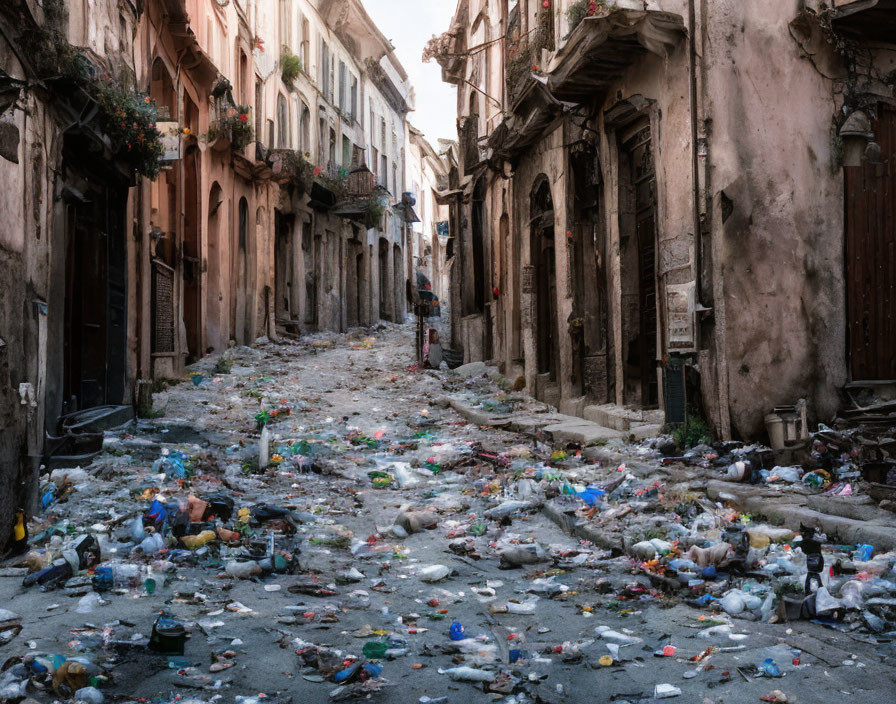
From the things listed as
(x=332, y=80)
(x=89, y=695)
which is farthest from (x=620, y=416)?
(x=332, y=80)

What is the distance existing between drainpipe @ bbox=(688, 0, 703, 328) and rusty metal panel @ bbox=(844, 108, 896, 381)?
161cm

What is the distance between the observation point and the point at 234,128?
18.1 meters

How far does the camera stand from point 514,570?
5.35 metres

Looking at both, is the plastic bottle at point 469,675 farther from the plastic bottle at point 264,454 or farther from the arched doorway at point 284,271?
the arched doorway at point 284,271

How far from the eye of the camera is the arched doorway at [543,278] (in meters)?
13.9

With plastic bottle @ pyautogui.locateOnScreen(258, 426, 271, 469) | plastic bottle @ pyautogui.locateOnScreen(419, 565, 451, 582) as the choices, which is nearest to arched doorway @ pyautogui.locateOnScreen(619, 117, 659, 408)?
plastic bottle @ pyautogui.locateOnScreen(258, 426, 271, 469)

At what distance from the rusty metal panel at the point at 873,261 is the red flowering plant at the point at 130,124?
789 centimetres

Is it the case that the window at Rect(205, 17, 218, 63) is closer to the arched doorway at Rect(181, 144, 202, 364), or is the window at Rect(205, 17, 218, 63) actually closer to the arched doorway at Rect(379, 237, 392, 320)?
the arched doorway at Rect(181, 144, 202, 364)

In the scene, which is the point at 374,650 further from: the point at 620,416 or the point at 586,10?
the point at 586,10

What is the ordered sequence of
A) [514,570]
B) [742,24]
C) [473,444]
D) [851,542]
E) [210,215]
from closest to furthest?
[851,542]
[514,570]
[742,24]
[473,444]
[210,215]

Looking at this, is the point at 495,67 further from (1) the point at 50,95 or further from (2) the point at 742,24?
(1) the point at 50,95

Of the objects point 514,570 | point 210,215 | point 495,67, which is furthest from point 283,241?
point 514,570

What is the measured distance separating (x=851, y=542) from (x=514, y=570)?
201 centimetres

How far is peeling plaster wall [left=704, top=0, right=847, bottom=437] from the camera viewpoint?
809cm
